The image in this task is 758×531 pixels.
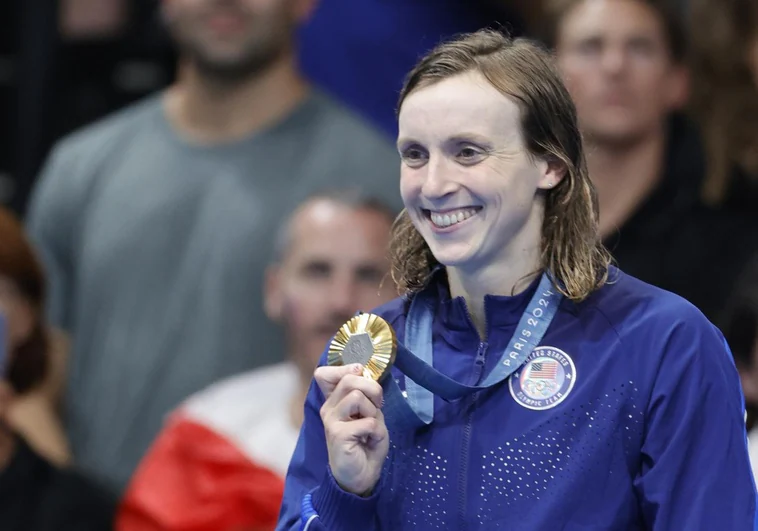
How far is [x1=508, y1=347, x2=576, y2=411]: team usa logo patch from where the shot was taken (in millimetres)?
1968

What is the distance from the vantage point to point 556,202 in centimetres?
205

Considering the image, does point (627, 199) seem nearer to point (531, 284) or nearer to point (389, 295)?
point (389, 295)

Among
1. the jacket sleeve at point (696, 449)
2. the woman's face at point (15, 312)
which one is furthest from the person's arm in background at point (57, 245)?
the jacket sleeve at point (696, 449)

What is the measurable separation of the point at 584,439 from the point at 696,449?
0.47 feet

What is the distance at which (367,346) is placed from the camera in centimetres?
193

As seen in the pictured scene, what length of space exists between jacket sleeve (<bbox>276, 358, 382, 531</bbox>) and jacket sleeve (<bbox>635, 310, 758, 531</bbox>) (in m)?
0.37

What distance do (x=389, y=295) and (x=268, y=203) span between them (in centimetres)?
66

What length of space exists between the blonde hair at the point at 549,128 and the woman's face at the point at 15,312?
233 cm

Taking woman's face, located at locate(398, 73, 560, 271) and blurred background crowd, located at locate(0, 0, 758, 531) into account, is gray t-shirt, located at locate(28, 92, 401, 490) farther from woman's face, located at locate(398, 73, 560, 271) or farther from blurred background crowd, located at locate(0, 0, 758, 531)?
woman's face, located at locate(398, 73, 560, 271)

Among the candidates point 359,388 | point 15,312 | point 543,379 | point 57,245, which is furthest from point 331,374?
point 57,245

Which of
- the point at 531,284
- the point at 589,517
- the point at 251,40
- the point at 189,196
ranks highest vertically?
the point at 531,284

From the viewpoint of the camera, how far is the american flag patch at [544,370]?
6.51ft

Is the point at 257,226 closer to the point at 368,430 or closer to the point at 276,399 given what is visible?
the point at 276,399

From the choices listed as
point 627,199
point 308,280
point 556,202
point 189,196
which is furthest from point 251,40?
point 556,202
